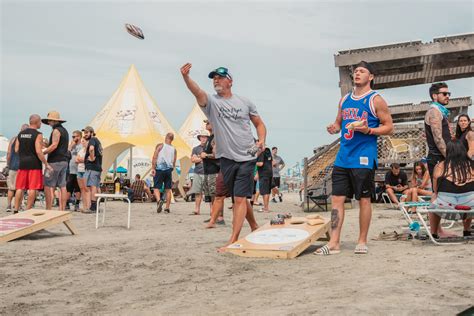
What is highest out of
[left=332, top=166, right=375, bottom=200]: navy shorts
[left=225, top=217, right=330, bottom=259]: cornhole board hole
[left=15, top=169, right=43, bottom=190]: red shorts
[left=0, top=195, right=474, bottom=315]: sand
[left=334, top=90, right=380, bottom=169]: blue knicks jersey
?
[left=334, top=90, right=380, bottom=169]: blue knicks jersey

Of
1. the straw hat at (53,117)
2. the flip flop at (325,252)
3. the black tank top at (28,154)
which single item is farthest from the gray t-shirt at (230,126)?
the straw hat at (53,117)

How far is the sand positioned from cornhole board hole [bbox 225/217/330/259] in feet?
0.44

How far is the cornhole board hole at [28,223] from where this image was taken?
19.6 feet

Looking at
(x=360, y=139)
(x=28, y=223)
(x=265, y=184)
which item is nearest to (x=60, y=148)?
(x=28, y=223)

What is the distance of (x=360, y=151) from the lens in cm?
486

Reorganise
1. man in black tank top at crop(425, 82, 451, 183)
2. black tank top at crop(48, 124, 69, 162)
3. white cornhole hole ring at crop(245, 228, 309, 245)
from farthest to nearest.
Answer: black tank top at crop(48, 124, 69, 162) → man in black tank top at crop(425, 82, 451, 183) → white cornhole hole ring at crop(245, 228, 309, 245)

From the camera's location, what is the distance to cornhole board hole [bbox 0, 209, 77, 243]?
235 inches

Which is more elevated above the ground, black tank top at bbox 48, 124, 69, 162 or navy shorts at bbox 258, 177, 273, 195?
black tank top at bbox 48, 124, 69, 162

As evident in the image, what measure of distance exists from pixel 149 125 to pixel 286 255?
1730 cm

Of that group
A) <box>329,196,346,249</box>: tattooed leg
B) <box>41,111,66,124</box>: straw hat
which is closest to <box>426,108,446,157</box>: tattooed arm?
<box>329,196,346,249</box>: tattooed leg

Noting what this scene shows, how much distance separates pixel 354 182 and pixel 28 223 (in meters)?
3.94

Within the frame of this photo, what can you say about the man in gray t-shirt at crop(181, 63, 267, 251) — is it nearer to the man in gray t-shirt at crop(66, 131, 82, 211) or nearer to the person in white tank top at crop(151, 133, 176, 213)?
the person in white tank top at crop(151, 133, 176, 213)

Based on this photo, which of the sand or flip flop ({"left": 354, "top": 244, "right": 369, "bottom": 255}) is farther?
flip flop ({"left": 354, "top": 244, "right": 369, "bottom": 255})

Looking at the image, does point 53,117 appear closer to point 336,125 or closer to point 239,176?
point 239,176
